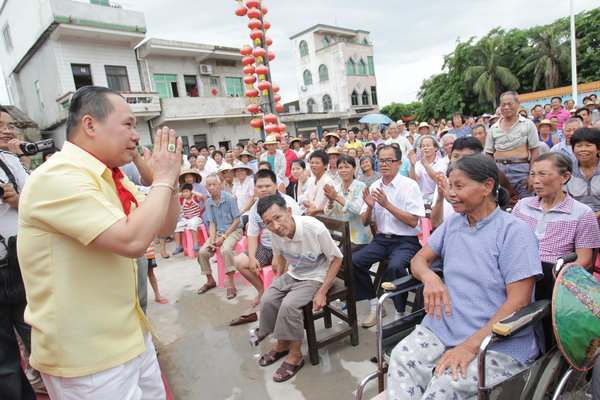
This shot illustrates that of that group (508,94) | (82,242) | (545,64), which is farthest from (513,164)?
(545,64)

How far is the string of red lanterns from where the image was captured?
759 centimetres

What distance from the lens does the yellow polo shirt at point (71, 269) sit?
42.1 inches

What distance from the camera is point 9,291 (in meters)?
1.80

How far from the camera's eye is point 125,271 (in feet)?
4.25

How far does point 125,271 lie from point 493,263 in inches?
64.9

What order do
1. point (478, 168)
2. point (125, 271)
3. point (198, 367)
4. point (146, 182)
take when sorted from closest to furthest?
point (125, 271) → point (146, 182) → point (478, 168) → point (198, 367)

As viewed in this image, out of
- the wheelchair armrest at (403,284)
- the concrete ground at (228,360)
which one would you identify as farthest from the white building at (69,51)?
the wheelchair armrest at (403,284)

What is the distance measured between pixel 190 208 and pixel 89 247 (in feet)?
14.7

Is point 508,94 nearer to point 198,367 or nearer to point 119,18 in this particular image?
point 198,367

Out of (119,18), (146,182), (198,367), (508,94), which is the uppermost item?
(119,18)

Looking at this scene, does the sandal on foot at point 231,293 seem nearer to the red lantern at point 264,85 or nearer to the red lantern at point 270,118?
the red lantern at point 270,118

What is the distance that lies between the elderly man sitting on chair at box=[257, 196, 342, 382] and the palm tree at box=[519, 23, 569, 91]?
23.4 meters

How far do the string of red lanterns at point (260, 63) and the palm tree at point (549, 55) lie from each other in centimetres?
1923

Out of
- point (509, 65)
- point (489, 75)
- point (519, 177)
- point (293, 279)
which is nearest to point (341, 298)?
point (293, 279)
